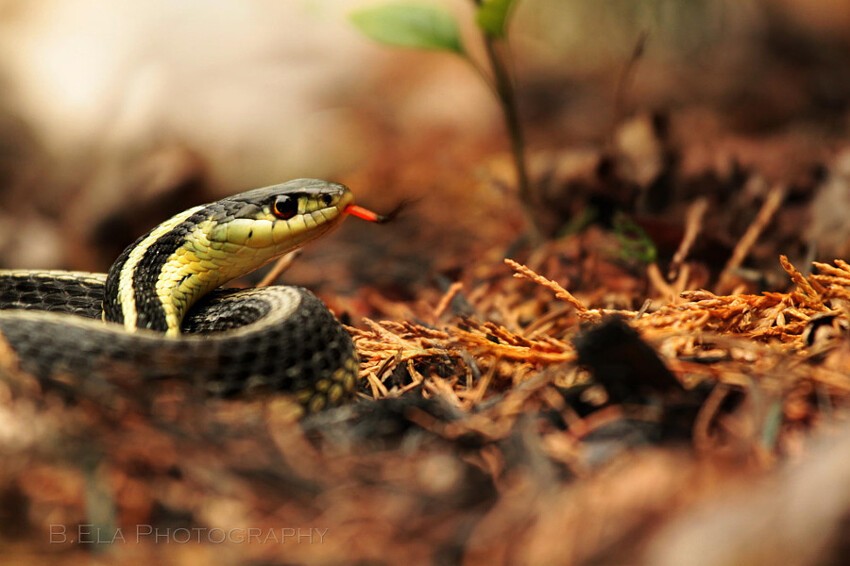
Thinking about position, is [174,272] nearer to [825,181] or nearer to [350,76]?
[825,181]

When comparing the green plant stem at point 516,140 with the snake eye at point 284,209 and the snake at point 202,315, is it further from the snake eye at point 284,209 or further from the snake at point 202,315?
the snake eye at point 284,209

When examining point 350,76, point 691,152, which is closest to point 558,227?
point 691,152

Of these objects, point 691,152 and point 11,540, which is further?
point 691,152

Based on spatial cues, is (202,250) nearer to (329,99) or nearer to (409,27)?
(409,27)

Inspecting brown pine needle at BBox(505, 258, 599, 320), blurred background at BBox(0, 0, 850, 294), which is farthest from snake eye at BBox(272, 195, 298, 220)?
blurred background at BBox(0, 0, 850, 294)

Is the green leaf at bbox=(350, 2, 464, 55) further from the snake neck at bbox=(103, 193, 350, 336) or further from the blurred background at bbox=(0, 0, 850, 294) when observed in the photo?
the blurred background at bbox=(0, 0, 850, 294)

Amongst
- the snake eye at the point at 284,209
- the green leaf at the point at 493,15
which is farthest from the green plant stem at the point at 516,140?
the snake eye at the point at 284,209

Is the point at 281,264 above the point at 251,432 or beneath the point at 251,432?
beneath

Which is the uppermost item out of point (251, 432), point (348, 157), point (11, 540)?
point (251, 432)
